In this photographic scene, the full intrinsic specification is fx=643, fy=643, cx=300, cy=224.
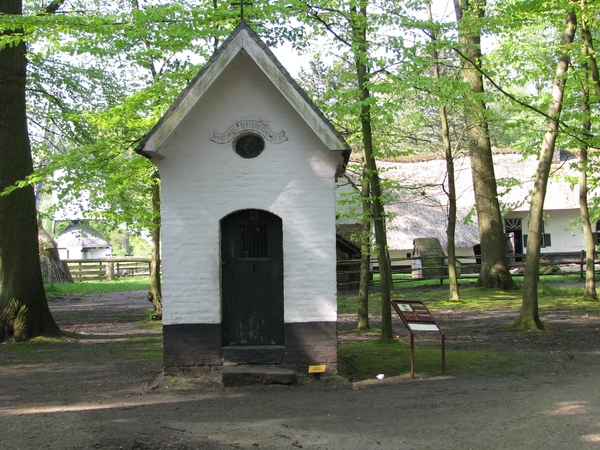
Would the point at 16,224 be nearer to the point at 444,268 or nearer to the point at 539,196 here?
the point at 539,196

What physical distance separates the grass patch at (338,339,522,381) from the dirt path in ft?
1.48

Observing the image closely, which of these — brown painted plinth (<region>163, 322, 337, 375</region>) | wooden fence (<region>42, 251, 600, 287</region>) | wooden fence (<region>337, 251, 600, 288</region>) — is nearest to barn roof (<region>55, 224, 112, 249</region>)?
wooden fence (<region>42, 251, 600, 287</region>)

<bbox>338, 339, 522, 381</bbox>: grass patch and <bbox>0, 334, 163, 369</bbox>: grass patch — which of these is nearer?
<bbox>338, 339, 522, 381</bbox>: grass patch

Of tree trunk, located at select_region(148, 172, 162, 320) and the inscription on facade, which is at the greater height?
the inscription on facade

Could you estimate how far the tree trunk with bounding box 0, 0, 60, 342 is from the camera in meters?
13.5

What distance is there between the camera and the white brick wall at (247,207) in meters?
9.41

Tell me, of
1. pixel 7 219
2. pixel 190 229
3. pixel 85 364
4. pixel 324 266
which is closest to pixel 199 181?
pixel 190 229

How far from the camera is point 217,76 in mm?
9078

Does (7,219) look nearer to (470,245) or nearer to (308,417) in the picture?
(308,417)

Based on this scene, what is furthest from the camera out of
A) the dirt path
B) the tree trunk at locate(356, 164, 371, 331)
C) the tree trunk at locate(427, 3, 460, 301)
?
the tree trunk at locate(427, 3, 460, 301)

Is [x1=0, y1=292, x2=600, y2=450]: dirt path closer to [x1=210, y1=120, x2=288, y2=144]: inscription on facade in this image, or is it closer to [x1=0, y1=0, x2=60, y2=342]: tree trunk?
[x1=0, y1=0, x2=60, y2=342]: tree trunk

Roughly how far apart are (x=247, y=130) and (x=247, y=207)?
3.72 feet

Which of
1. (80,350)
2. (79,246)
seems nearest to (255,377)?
(80,350)

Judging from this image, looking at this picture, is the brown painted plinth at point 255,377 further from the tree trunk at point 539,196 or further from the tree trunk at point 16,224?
the tree trunk at point 539,196
